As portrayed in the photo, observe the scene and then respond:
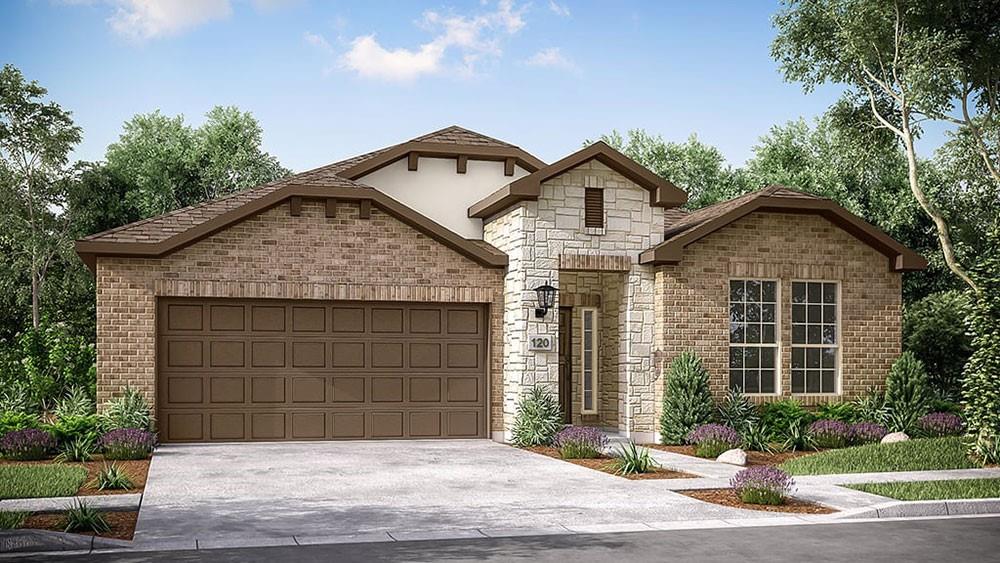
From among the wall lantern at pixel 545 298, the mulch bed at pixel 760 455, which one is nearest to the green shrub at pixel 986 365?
the mulch bed at pixel 760 455

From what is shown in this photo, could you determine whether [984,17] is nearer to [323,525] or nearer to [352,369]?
[352,369]

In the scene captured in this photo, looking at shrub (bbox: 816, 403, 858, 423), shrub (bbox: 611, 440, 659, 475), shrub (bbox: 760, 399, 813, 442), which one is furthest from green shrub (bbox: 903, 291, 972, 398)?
shrub (bbox: 611, 440, 659, 475)

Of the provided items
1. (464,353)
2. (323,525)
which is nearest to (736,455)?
(464,353)

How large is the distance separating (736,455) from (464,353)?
236 inches

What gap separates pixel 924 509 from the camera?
39.5 feet

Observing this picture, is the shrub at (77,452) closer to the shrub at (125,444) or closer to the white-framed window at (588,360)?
the shrub at (125,444)

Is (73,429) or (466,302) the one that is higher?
(466,302)

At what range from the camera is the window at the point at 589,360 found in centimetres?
2273

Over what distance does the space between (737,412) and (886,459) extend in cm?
421

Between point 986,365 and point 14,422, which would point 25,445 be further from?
point 986,365

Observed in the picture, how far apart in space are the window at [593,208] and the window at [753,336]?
2.91 metres

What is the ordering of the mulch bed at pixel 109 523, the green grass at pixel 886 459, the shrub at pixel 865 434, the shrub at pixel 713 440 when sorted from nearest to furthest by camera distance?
the mulch bed at pixel 109 523
the green grass at pixel 886 459
the shrub at pixel 713 440
the shrub at pixel 865 434

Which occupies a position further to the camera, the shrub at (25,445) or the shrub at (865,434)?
the shrub at (865,434)

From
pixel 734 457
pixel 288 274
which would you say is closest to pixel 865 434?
pixel 734 457
